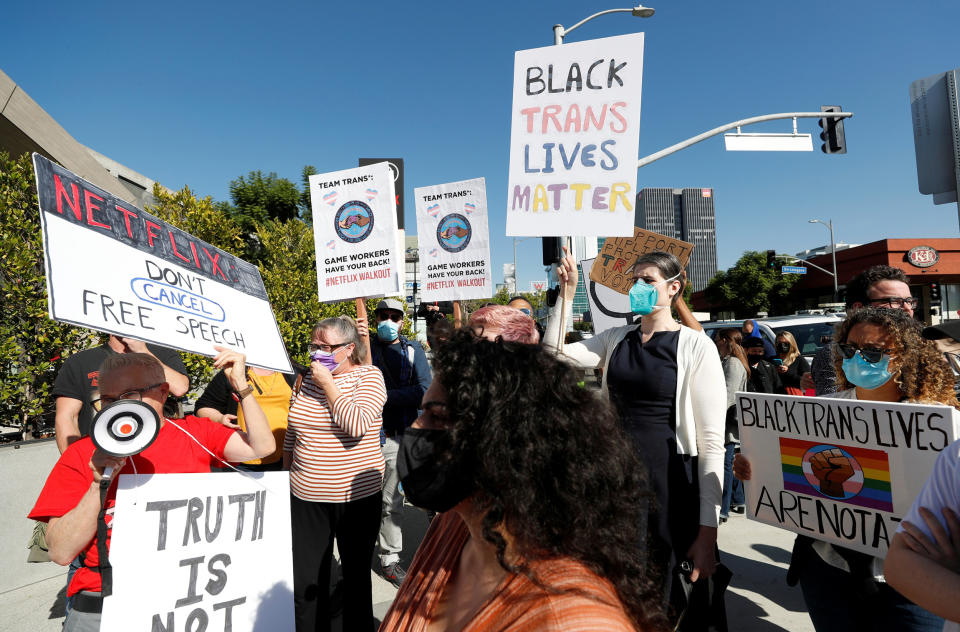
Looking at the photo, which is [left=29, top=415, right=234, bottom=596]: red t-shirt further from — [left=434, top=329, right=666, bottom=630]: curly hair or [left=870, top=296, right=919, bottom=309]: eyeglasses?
[left=870, top=296, right=919, bottom=309]: eyeglasses

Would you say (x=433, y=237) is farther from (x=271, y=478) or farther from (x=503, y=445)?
(x=503, y=445)

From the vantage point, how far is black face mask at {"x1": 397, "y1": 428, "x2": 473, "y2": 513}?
1169 mm

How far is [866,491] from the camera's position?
194 cm

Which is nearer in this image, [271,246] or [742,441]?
[742,441]

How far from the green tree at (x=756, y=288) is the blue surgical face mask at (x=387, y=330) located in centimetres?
4071

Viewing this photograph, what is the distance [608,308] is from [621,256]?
655 mm

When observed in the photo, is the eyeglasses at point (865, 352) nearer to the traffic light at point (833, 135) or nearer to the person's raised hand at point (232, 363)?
the person's raised hand at point (232, 363)

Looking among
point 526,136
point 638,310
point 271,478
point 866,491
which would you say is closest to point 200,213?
point 526,136

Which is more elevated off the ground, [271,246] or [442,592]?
[271,246]

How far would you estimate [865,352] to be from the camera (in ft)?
6.84

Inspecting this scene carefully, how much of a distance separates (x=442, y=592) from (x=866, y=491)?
1631mm

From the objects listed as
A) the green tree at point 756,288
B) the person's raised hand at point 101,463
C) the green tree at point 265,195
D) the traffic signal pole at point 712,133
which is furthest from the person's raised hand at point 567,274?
the green tree at point 756,288

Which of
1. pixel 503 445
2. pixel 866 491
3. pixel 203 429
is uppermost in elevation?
pixel 503 445

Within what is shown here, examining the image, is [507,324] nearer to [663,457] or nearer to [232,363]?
[663,457]
